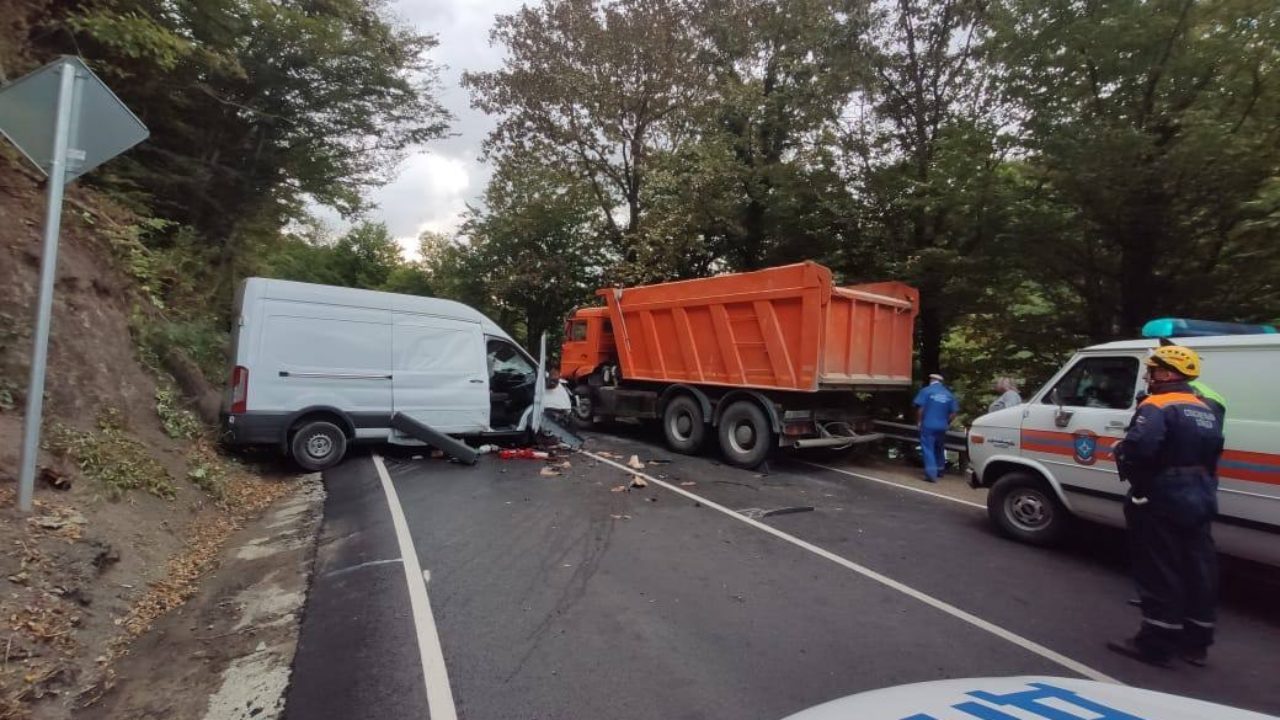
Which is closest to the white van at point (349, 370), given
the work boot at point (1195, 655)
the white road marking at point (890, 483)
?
the white road marking at point (890, 483)

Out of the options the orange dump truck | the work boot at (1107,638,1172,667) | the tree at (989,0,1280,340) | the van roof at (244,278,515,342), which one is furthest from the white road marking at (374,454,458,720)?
the tree at (989,0,1280,340)

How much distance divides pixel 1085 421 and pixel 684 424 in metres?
5.84

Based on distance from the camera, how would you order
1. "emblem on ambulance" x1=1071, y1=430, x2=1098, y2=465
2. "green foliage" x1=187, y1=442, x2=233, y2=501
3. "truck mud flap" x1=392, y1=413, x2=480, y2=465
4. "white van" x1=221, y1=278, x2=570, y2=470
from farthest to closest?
"truck mud flap" x1=392, y1=413, x2=480, y2=465 < "white van" x1=221, y1=278, x2=570, y2=470 < "green foliage" x1=187, y1=442, x2=233, y2=501 < "emblem on ambulance" x1=1071, y1=430, x2=1098, y2=465

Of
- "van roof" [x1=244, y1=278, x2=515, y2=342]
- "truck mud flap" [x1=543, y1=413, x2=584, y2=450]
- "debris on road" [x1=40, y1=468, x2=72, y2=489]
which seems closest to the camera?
"debris on road" [x1=40, y1=468, x2=72, y2=489]

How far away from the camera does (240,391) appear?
7059mm

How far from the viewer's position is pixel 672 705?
287 cm

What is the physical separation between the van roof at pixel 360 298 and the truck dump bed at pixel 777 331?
9.11ft

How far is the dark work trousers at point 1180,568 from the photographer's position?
137 inches

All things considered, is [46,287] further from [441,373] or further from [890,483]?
[890,483]

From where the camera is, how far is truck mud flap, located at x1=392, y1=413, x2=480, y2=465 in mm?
8195

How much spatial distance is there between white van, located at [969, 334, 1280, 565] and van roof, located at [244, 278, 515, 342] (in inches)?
257

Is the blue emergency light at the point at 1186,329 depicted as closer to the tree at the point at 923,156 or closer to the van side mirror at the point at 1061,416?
the van side mirror at the point at 1061,416

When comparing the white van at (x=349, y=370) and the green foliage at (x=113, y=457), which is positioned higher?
the white van at (x=349, y=370)

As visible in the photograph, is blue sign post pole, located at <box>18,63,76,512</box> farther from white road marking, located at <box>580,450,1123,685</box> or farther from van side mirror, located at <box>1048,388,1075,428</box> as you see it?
van side mirror, located at <box>1048,388,1075,428</box>
